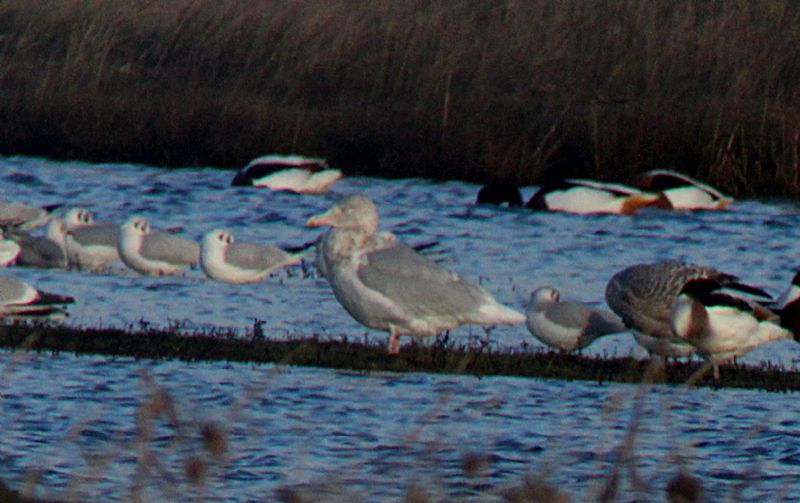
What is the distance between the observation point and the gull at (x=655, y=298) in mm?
9469

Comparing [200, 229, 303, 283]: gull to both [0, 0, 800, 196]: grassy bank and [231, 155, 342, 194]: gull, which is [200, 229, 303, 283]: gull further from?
[0, 0, 800, 196]: grassy bank

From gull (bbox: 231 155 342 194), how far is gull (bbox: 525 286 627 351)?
8.34m

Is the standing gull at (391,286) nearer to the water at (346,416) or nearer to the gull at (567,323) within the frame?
the gull at (567,323)

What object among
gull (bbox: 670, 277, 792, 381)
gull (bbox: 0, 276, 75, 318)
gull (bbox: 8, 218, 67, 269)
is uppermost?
gull (bbox: 670, 277, 792, 381)

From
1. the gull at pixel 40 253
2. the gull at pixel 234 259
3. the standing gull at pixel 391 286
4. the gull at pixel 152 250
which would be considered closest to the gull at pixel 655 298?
the standing gull at pixel 391 286

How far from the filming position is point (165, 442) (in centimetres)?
711

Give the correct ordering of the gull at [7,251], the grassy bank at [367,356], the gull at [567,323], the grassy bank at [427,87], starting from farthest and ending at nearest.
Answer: the grassy bank at [427,87], the gull at [7,251], the gull at [567,323], the grassy bank at [367,356]

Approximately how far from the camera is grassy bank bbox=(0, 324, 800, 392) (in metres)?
8.87

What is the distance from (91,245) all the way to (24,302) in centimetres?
371

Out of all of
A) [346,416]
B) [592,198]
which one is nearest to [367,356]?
[346,416]

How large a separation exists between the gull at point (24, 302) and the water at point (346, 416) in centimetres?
43

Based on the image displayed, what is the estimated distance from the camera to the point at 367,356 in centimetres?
910

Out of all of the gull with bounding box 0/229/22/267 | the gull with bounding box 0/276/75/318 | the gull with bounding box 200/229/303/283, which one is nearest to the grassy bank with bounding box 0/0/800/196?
the gull with bounding box 200/229/303/283

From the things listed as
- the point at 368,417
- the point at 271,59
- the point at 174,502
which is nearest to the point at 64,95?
the point at 271,59
